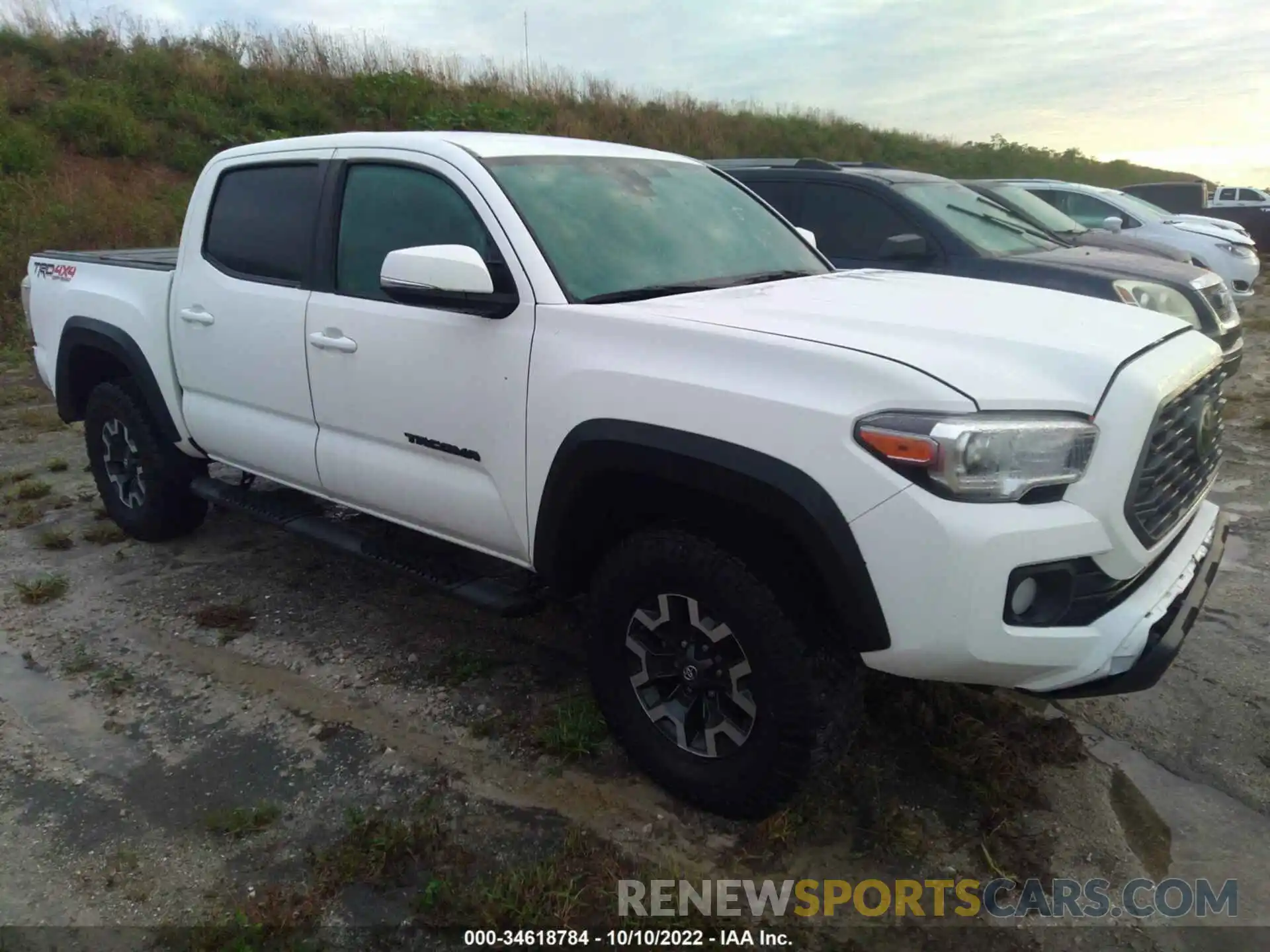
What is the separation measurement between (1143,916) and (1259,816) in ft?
2.17

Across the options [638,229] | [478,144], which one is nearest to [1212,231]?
[638,229]

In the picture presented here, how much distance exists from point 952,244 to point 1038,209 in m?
3.79

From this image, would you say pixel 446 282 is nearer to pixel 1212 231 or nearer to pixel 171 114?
pixel 1212 231

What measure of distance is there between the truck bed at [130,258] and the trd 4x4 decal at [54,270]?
4 centimetres

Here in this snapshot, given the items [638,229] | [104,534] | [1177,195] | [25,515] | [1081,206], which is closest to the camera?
[638,229]

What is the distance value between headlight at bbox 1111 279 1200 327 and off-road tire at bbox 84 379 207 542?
530 cm

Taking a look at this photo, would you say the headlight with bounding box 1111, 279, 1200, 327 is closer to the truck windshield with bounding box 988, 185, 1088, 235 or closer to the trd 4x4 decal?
the truck windshield with bounding box 988, 185, 1088, 235

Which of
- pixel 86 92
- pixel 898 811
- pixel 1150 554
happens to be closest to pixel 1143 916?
pixel 898 811

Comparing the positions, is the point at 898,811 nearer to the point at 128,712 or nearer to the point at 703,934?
the point at 703,934

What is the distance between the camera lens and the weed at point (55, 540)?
4.97m

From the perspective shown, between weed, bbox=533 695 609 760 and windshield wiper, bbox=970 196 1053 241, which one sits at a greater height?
windshield wiper, bbox=970 196 1053 241

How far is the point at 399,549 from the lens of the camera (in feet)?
11.7

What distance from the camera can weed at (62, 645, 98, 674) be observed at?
3760 millimetres

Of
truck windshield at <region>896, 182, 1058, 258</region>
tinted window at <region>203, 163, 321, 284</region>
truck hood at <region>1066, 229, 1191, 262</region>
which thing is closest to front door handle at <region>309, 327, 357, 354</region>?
tinted window at <region>203, 163, 321, 284</region>
